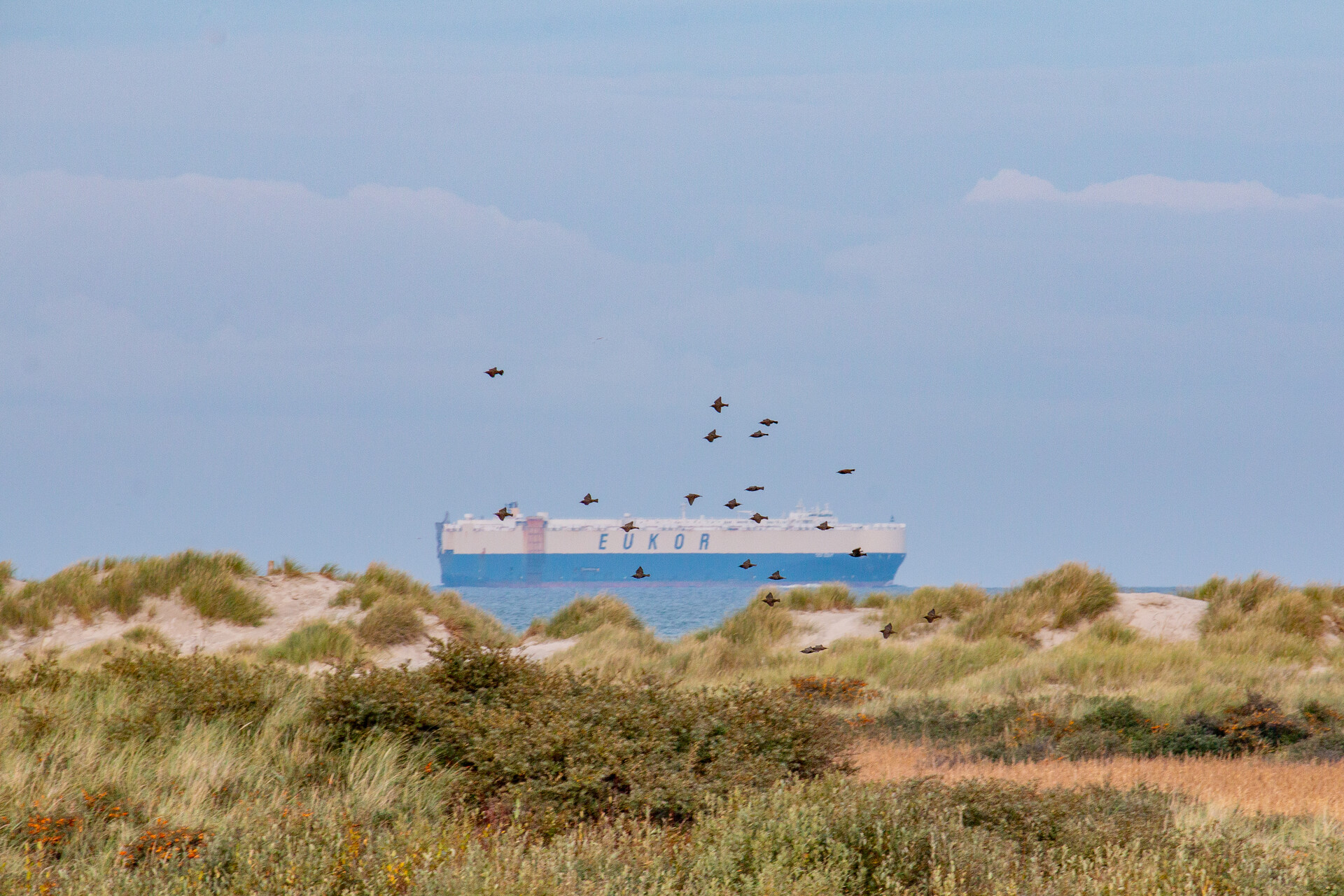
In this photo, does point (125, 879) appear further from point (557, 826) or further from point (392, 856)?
point (557, 826)

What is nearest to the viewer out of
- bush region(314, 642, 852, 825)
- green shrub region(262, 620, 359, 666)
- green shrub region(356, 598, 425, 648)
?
bush region(314, 642, 852, 825)

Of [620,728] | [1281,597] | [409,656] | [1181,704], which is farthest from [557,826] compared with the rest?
[1281,597]

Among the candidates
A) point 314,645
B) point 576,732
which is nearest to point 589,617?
point 314,645

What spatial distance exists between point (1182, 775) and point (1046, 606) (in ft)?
42.5

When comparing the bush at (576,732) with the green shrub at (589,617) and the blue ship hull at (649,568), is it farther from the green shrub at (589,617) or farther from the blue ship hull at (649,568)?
the blue ship hull at (649,568)

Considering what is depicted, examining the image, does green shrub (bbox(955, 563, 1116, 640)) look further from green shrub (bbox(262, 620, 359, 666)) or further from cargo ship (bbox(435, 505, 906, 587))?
cargo ship (bbox(435, 505, 906, 587))

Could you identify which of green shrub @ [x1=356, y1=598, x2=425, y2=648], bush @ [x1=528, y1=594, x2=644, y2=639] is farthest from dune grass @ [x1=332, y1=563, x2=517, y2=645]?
bush @ [x1=528, y1=594, x2=644, y2=639]

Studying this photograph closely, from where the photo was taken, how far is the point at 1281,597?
22.8 metres

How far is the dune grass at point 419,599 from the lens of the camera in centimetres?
2339

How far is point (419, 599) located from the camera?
81.1 feet

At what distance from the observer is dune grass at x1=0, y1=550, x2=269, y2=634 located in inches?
858

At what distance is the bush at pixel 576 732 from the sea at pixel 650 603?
15.2 metres

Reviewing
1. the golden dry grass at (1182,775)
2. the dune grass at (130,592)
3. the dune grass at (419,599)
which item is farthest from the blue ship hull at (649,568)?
the golden dry grass at (1182,775)

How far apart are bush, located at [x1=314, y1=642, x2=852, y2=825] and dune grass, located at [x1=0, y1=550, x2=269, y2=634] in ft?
44.2
